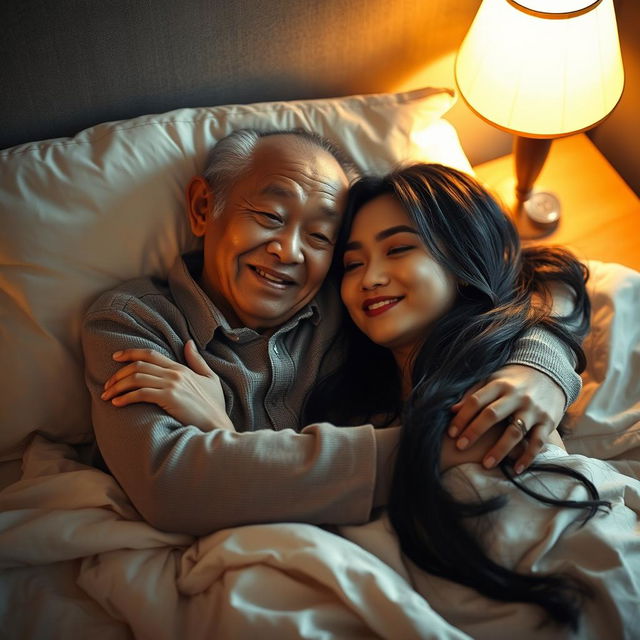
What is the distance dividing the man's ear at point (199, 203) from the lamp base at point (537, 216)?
34.1 inches

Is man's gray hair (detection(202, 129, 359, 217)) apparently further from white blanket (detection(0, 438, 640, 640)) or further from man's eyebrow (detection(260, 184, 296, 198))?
white blanket (detection(0, 438, 640, 640))

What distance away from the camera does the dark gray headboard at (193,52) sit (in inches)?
54.6

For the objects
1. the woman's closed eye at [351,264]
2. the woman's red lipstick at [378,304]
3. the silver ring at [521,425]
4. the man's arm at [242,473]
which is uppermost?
the woman's closed eye at [351,264]

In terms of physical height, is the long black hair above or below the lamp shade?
below

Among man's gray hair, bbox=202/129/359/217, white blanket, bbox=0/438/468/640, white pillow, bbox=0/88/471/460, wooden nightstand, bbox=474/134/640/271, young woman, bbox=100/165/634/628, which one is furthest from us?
wooden nightstand, bbox=474/134/640/271

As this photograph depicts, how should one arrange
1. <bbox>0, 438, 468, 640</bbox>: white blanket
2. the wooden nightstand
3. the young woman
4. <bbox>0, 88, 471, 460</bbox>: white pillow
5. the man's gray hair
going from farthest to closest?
the wooden nightstand
the man's gray hair
<bbox>0, 88, 471, 460</bbox>: white pillow
the young woman
<bbox>0, 438, 468, 640</bbox>: white blanket

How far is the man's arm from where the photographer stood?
1131 mm

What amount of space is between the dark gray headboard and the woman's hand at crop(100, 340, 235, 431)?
0.58 metres

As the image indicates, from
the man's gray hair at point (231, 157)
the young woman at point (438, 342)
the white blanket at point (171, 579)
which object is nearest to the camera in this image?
the white blanket at point (171, 579)

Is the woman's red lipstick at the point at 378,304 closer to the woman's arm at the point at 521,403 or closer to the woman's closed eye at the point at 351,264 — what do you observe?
the woman's closed eye at the point at 351,264

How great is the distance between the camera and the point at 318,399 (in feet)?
4.74

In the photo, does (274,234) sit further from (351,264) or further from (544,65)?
(544,65)

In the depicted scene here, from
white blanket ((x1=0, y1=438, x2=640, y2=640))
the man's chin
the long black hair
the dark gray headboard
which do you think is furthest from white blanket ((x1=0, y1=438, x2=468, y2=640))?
the dark gray headboard

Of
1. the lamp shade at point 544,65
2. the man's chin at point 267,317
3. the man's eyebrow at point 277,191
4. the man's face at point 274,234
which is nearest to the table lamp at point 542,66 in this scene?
the lamp shade at point 544,65
